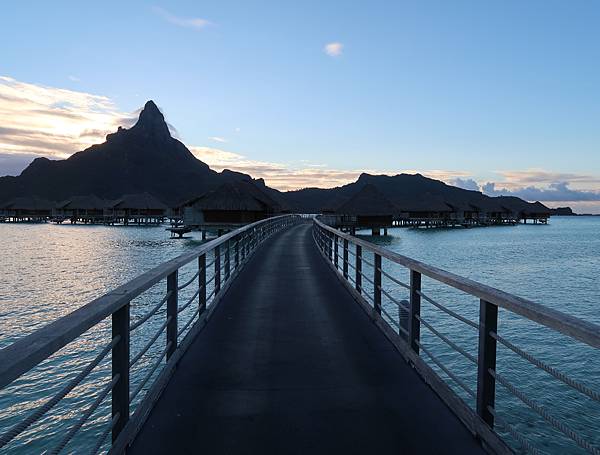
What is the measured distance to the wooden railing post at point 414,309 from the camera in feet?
16.4

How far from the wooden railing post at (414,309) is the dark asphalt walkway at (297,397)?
10.9 inches

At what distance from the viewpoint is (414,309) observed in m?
5.04

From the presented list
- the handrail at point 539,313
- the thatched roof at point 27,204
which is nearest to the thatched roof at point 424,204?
the thatched roof at point 27,204

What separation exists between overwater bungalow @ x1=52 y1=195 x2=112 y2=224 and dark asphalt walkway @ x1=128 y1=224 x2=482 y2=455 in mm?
105700

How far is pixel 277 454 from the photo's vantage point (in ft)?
10.5

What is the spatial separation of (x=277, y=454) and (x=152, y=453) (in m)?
0.87

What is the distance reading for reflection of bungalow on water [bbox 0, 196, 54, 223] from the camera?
373ft

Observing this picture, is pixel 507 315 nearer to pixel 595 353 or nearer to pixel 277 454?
pixel 595 353

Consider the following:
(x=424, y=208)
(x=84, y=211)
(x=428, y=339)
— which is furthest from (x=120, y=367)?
(x=84, y=211)

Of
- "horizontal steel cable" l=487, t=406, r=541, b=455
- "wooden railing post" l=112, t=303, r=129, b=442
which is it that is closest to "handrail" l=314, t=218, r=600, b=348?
"horizontal steel cable" l=487, t=406, r=541, b=455

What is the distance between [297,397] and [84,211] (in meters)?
121

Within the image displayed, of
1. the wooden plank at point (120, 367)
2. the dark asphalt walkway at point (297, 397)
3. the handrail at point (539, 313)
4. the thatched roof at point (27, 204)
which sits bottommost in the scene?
the dark asphalt walkway at point (297, 397)

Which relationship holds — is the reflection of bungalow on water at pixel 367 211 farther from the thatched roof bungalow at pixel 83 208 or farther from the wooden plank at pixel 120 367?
the wooden plank at pixel 120 367

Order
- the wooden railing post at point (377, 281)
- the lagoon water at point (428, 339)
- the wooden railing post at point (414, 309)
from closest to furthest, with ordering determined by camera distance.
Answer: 1. the wooden railing post at point (414, 309)
2. the wooden railing post at point (377, 281)
3. the lagoon water at point (428, 339)
